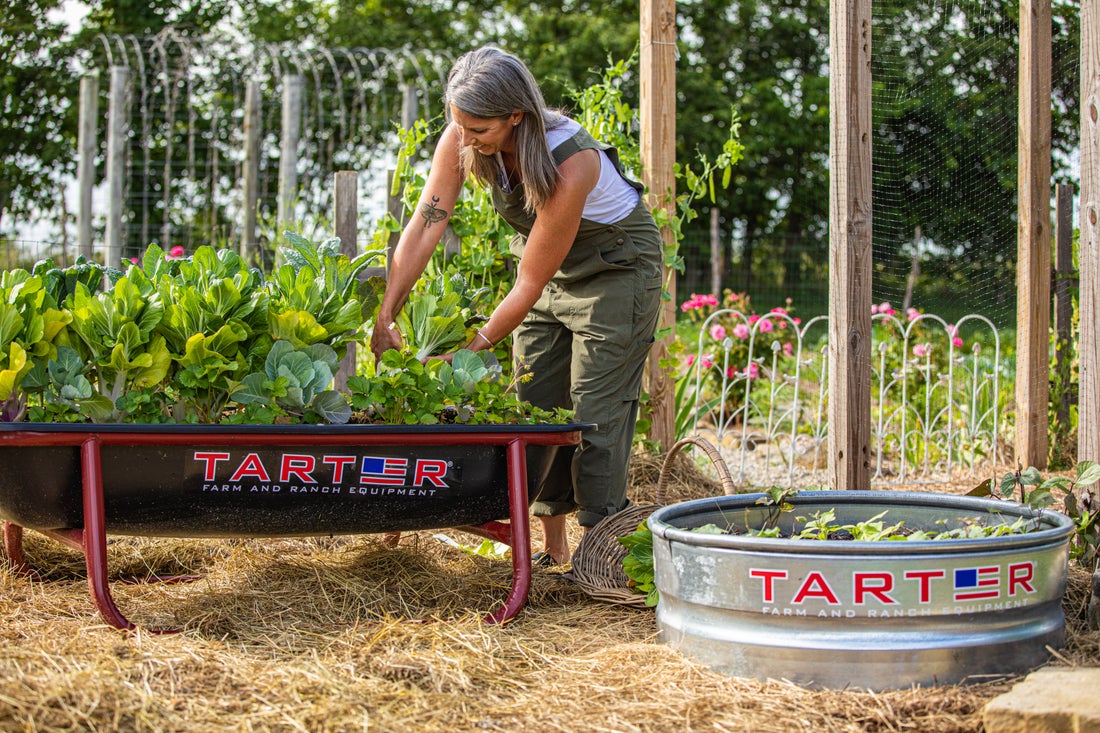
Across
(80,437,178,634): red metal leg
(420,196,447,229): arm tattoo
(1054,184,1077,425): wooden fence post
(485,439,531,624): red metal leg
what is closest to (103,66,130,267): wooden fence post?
(420,196,447,229): arm tattoo

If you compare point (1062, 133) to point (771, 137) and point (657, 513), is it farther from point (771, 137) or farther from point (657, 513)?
point (771, 137)

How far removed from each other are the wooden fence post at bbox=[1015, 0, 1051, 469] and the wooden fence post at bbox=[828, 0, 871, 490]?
1.45 m

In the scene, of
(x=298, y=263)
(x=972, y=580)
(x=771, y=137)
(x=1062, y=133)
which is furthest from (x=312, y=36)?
(x=972, y=580)

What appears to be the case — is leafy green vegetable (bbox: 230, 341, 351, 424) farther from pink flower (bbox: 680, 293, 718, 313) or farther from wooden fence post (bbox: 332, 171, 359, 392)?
pink flower (bbox: 680, 293, 718, 313)

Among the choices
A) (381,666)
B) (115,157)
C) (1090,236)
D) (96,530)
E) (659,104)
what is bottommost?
(381,666)

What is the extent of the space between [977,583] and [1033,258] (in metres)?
2.59

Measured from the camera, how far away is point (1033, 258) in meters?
4.05

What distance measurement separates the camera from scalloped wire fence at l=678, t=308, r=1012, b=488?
4.51 metres

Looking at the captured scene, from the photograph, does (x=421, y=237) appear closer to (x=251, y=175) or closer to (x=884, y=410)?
(x=884, y=410)

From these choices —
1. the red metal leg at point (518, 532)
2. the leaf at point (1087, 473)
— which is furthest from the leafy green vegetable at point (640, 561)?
the leaf at point (1087, 473)

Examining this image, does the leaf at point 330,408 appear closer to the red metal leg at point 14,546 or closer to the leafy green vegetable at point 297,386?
the leafy green vegetable at point 297,386

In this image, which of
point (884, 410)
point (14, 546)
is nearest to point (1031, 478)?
point (14, 546)

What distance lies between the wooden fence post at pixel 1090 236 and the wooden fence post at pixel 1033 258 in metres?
1.53

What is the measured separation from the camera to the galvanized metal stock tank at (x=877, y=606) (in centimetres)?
184
